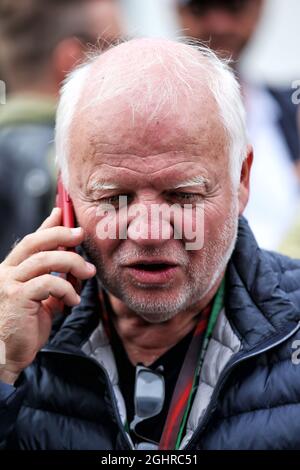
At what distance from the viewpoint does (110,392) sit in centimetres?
282

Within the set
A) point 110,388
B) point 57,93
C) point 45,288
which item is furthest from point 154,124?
point 57,93

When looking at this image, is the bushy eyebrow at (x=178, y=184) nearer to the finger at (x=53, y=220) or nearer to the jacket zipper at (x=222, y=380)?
the finger at (x=53, y=220)

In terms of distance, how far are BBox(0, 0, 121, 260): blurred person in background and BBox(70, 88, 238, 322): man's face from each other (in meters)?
1.47

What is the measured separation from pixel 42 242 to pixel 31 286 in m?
0.13

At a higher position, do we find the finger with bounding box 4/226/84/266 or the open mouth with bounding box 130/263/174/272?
the finger with bounding box 4/226/84/266

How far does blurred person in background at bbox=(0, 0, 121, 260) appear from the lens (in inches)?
171

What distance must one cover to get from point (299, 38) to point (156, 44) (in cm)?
545

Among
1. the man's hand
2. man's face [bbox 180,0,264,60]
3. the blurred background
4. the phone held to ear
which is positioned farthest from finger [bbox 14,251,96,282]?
man's face [bbox 180,0,264,60]

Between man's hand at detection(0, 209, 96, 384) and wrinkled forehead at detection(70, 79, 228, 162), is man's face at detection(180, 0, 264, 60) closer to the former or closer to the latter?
wrinkled forehead at detection(70, 79, 228, 162)

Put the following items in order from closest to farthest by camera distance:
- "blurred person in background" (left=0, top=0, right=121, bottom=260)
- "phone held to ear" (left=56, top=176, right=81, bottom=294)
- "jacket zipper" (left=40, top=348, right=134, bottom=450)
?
"jacket zipper" (left=40, top=348, right=134, bottom=450) < "phone held to ear" (left=56, top=176, right=81, bottom=294) < "blurred person in background" (left=0, top=0, right=121, bottom=260)

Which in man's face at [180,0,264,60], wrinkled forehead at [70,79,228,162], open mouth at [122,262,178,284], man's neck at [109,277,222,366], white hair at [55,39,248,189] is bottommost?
man's neck at [109,277,222,366]

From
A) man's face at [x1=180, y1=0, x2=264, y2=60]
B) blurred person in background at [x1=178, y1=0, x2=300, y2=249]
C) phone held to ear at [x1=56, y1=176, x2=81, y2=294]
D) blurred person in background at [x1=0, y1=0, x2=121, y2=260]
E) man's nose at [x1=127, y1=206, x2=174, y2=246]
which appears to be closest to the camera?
man's nose at [x1=127, y1=206, x2=174, y2=246]

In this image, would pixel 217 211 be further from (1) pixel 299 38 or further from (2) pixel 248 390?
(1) pixel 299 38

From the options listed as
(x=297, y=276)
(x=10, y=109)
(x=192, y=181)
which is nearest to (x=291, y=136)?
(x=10, y=109)
